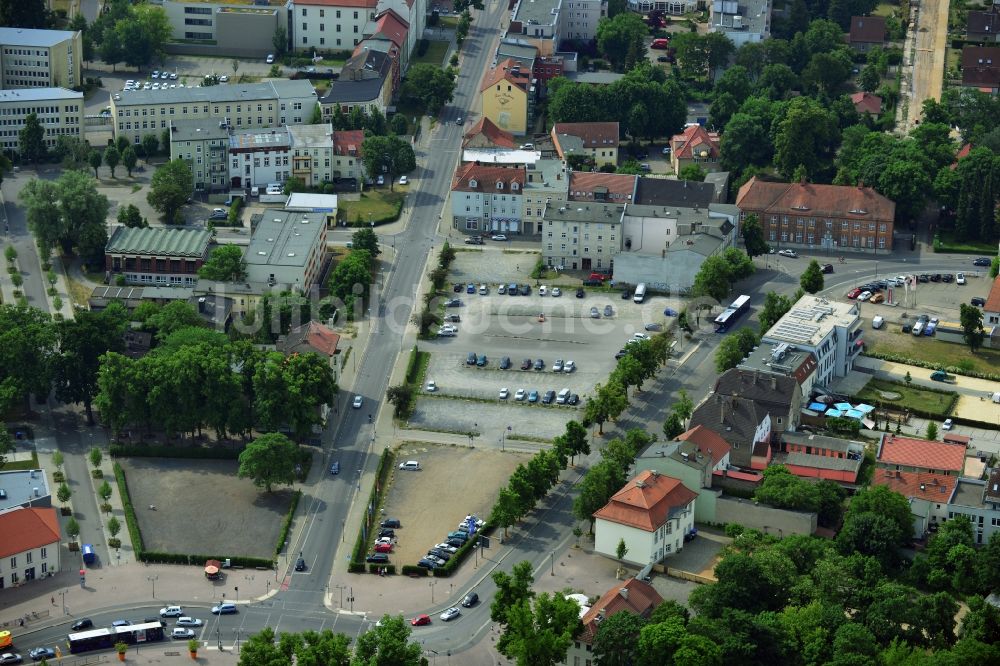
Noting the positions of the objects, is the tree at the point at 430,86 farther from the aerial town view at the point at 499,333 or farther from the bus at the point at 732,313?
the bus at the point at 732,313

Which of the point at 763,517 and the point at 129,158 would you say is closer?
the point at 763,517

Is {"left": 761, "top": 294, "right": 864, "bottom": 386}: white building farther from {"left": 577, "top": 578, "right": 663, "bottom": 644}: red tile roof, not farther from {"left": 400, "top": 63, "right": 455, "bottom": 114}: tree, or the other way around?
{"left": 400, "top": 63, "right": 455, "bottom": 114}: tree

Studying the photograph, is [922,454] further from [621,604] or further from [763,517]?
[621,604]

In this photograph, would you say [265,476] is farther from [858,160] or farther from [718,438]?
[858,160]

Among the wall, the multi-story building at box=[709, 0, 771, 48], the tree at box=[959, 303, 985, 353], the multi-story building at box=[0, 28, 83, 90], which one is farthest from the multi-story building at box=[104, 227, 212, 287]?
the multi-story building at box=[709, 0, 771, 48]

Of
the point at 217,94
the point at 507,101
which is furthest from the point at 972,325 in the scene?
the point at 217,94

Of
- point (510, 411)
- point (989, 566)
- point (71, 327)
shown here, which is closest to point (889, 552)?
point (989, 566)

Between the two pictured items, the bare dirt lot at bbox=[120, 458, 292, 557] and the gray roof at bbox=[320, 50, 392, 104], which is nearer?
the bare dirt lot at bbox=[120, 458, 292, 557]
